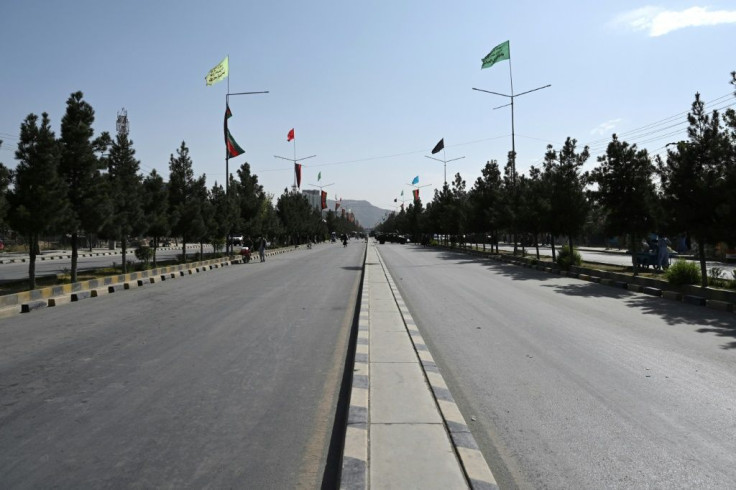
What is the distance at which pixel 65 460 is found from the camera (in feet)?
12.5

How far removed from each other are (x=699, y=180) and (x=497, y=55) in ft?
68.6

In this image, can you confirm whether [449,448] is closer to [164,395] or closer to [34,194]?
[164,395]

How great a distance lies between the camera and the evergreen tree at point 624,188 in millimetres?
19797

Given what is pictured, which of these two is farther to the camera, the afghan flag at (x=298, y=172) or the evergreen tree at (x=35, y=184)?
the afghan flag at (x=298, y=172)

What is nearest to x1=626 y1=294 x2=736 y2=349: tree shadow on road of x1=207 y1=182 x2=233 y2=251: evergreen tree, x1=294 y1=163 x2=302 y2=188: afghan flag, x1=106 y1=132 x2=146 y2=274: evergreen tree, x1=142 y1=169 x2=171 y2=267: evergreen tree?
x1=106 y1=132 x2=146 y2=274: evergreen tree

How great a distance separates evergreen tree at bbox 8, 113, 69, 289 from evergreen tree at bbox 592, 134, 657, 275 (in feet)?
62.7

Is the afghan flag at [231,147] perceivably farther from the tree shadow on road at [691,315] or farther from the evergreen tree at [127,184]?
the tree shadow on road at [691,315]

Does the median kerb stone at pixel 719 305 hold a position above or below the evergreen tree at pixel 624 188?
below

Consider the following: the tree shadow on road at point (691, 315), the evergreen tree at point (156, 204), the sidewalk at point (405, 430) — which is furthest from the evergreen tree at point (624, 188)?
the evergreen tree at point (156, 204)

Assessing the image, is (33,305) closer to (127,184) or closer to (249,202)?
(127,184)

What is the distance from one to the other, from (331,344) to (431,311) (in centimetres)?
393

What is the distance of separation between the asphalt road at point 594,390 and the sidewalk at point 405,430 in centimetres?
23

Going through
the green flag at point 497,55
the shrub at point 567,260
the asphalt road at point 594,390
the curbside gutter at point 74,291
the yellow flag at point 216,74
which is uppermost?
the green flag at point 497,55

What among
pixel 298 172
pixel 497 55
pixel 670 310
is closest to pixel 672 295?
pixel 670 310
